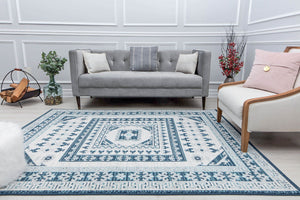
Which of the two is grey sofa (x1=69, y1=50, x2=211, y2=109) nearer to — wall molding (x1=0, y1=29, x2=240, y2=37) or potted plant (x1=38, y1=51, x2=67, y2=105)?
potted plant (x1=38, y1=51, x2=67, y2=105)

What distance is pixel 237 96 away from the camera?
1.93m

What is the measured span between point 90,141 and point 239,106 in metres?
1.25

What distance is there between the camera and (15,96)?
9.91 feet

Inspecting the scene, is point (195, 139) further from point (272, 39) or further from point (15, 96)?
point (15, 96)

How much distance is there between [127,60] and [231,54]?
147cm

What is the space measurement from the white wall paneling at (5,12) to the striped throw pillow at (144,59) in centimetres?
198

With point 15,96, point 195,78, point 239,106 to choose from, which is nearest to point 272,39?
point 195,78

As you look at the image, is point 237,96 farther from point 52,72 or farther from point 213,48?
point 52,72

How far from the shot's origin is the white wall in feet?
11.7

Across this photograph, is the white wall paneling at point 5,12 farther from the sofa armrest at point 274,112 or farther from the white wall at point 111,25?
the sofa armrest at point 274,112

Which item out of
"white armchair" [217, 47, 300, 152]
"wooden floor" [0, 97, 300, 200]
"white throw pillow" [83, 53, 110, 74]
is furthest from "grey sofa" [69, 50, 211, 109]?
"white armchair" [217, 47, 300, 152]

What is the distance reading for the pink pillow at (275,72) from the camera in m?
1.92

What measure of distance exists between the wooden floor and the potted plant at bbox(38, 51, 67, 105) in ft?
0.39

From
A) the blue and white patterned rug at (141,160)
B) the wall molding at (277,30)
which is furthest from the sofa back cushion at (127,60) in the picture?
the blue and white patterned rug at (141,160)
